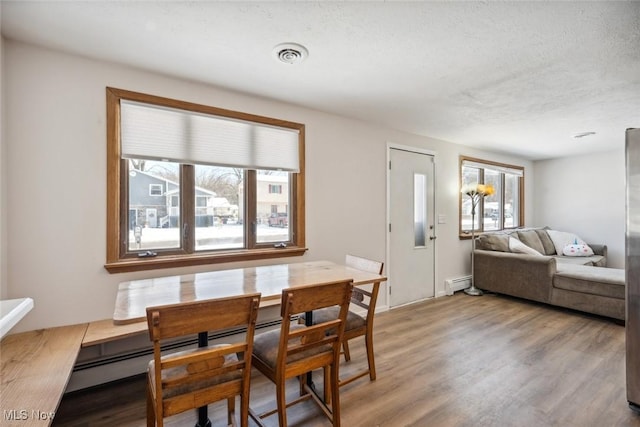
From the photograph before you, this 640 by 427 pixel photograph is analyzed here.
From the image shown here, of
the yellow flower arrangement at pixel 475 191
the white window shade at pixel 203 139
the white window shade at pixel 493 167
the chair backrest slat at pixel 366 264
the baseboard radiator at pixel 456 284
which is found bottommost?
the baseboard radiator at pixel 456 284

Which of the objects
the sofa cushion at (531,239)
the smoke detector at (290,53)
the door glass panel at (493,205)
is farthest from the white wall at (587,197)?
the smoke detector at (290,53)

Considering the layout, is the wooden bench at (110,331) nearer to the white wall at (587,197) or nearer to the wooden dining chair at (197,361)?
the wooden dining chair at (197,361)

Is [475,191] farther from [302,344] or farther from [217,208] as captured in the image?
[302,344]

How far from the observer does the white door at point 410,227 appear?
396 cm

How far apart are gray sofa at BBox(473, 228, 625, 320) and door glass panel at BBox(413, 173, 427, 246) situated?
119 centimetres

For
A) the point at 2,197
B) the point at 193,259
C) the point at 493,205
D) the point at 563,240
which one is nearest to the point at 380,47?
the point at 193,259

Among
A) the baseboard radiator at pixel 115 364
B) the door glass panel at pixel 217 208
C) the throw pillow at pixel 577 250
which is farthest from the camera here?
the throw pillow at pixel 577 250

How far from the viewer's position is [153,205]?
2441 millimetres

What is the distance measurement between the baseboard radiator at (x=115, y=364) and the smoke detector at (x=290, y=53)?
2.26 m

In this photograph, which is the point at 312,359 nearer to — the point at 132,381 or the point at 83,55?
the point at 132,381

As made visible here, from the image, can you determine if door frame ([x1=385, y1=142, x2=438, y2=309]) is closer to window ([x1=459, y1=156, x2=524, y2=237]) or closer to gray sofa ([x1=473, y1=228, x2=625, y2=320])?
window ([x1=459, y1=156, x2=524, y2=237])

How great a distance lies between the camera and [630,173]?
194cm

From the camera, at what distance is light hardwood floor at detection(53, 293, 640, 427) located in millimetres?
1880

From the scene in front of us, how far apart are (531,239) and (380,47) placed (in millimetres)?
4855
